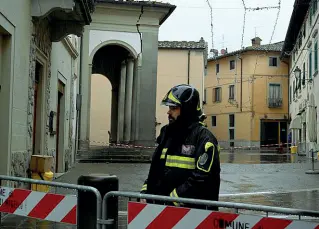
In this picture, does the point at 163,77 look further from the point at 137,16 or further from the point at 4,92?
the point at 4,92

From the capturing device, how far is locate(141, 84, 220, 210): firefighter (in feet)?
11.8

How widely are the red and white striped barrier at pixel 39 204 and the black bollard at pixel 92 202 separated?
0.15 metres

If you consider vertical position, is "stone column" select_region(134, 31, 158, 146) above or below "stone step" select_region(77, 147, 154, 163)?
above

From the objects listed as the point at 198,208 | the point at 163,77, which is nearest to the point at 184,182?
the point at 198,208

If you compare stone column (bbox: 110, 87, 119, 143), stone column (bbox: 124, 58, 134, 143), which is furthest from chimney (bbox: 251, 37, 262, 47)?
stone column (bbox: 124, 58, 134, 143)

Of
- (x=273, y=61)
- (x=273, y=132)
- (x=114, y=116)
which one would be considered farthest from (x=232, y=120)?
(x=114, y=116)

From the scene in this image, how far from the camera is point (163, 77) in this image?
42656 mm

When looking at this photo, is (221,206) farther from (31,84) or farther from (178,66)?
(178,66)

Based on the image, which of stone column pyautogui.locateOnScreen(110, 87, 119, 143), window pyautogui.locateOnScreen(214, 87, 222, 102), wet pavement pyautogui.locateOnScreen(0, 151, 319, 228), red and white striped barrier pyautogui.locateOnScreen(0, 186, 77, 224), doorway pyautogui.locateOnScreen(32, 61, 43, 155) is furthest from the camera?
window pyautogui.locateOnScreen(214, 87, 222, 102)

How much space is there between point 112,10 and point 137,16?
1.21m

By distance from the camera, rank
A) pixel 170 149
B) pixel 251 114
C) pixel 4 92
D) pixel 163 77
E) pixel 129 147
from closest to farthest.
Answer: pixel 170 149
pixel 4 92
pixel 129 147
pixel 163 77
pixel 251 114

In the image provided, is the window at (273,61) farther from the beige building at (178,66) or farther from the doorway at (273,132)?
the beige building at (178,66)

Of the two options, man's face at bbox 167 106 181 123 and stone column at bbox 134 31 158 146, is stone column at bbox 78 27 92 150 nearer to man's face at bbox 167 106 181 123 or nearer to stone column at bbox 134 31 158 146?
stone column at bbox 134 31 158 146

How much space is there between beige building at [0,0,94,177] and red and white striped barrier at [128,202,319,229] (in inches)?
181
